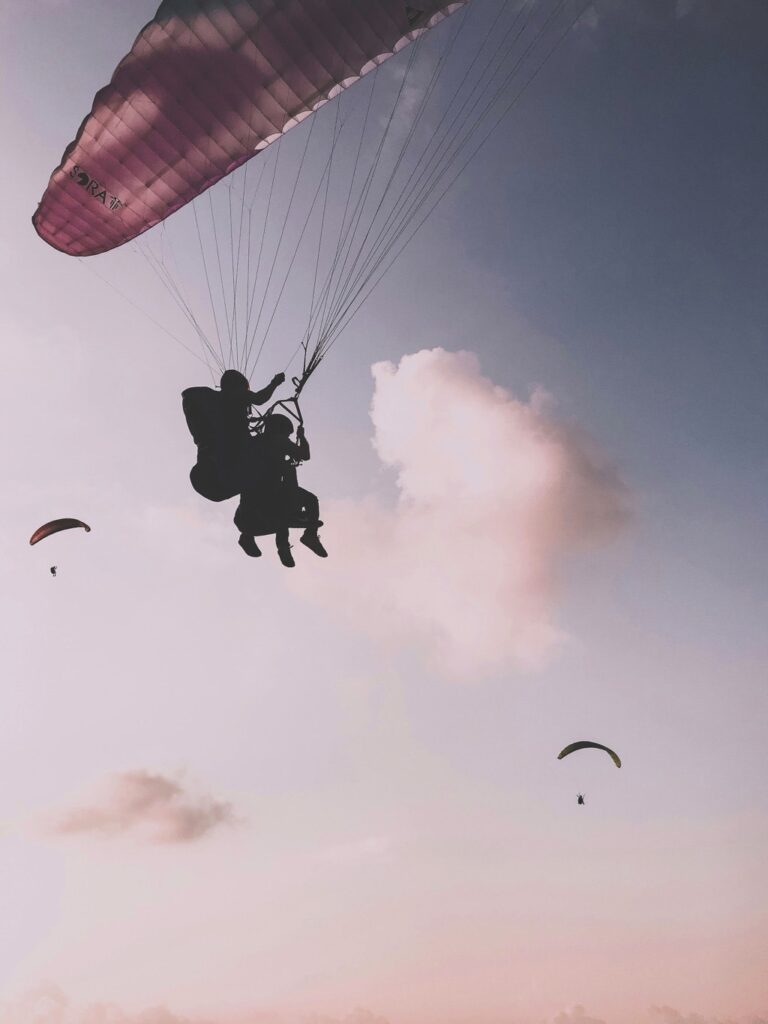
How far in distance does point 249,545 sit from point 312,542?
1.14 m

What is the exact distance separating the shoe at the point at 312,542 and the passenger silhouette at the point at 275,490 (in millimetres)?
55

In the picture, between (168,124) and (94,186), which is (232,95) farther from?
(94,186)

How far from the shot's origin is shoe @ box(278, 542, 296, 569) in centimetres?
1278

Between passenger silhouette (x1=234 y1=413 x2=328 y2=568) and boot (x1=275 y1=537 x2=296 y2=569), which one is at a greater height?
passenger silhouette (x1=234 y1=413 x2=328 y2=568)

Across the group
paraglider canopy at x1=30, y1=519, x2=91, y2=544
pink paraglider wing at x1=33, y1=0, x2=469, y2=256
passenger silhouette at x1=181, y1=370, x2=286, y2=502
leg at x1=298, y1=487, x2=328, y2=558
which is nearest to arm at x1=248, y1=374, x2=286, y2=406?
passenger silhouette at x1=181, y1=370, x2=286, y2=502

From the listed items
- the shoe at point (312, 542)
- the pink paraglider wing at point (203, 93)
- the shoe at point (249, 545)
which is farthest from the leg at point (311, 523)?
the pink paraglider wing at point (203, 93)

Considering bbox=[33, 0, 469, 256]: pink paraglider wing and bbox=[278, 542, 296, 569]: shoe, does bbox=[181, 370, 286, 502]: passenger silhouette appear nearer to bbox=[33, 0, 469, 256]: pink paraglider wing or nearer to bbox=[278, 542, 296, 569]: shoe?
bbox=[278, 542, 296, 569]: shoe

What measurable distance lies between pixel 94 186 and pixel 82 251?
1.78 metres

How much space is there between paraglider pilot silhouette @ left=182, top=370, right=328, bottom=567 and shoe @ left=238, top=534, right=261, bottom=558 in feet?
0.58

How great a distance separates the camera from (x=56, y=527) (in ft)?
64.8

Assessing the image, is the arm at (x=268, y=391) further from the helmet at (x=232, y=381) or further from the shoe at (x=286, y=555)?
the shoe at (x=286, y=555)

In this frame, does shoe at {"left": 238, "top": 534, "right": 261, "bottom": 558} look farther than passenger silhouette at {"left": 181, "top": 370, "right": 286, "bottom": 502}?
Yes

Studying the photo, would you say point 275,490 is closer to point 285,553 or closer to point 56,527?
point 285,553

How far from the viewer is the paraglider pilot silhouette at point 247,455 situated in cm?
1215
